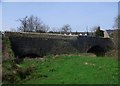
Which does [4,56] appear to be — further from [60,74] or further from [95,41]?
[95,41]

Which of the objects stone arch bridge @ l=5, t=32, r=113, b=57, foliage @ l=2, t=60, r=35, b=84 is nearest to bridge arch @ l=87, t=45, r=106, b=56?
stone arch bridge @ l=5, t=32, r=113, b=57

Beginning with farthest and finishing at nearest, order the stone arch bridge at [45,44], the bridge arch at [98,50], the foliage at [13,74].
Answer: the bridge arch at [98,50]
the stone arch bridge at [45,44]
the foliage at [13,74]

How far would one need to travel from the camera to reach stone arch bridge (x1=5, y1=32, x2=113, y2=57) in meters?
35.7

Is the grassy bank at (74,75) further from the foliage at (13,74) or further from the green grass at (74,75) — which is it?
the foliage at (13,74)

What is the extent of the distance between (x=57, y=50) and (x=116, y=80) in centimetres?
2280

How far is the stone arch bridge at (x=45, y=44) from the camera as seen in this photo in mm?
35731

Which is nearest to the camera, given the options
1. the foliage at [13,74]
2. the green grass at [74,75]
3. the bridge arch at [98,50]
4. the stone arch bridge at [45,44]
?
the green grass at [74,75]

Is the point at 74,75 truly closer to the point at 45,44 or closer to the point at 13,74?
the point at 13,74

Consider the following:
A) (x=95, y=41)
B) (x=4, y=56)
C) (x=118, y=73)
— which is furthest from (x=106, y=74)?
(x=95, y=41)

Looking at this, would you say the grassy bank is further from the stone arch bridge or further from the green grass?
the stone arch bridge

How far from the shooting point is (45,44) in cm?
3872

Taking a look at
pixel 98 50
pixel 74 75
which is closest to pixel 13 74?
pixel 74 75

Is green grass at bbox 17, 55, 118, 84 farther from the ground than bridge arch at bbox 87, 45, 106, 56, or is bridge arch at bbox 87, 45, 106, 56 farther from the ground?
green grass at bbox 17, 55, 118, 84

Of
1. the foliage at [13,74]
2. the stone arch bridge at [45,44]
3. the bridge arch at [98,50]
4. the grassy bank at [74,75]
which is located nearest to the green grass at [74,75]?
the grassy bank at [74,75]
